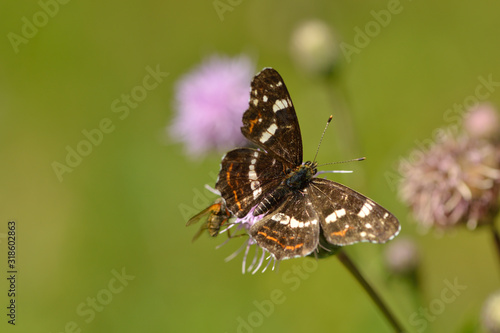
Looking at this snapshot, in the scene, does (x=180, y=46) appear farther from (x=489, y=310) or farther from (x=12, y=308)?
(x=489, y=310)

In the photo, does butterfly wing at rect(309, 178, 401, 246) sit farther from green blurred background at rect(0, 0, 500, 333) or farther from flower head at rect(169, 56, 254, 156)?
flower head at rect(169, 56, 254, 156)

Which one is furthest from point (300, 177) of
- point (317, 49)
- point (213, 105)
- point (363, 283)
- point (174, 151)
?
point (174, 151)

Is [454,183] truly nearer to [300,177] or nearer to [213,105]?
[300,177]

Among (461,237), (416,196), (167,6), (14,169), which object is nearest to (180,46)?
(167,6)

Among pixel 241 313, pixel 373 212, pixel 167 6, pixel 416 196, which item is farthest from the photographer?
pixel 167 6

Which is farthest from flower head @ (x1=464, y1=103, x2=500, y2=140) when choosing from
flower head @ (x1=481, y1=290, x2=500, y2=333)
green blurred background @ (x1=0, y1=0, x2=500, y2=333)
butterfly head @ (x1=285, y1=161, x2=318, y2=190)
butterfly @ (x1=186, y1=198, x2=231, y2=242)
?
butterfly @ (x1=186, y1=198, x2=231, y2=242)

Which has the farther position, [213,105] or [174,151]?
[174,151]

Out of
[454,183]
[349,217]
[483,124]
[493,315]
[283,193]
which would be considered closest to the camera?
[349,217]

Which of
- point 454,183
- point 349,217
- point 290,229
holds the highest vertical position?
point 290,229
